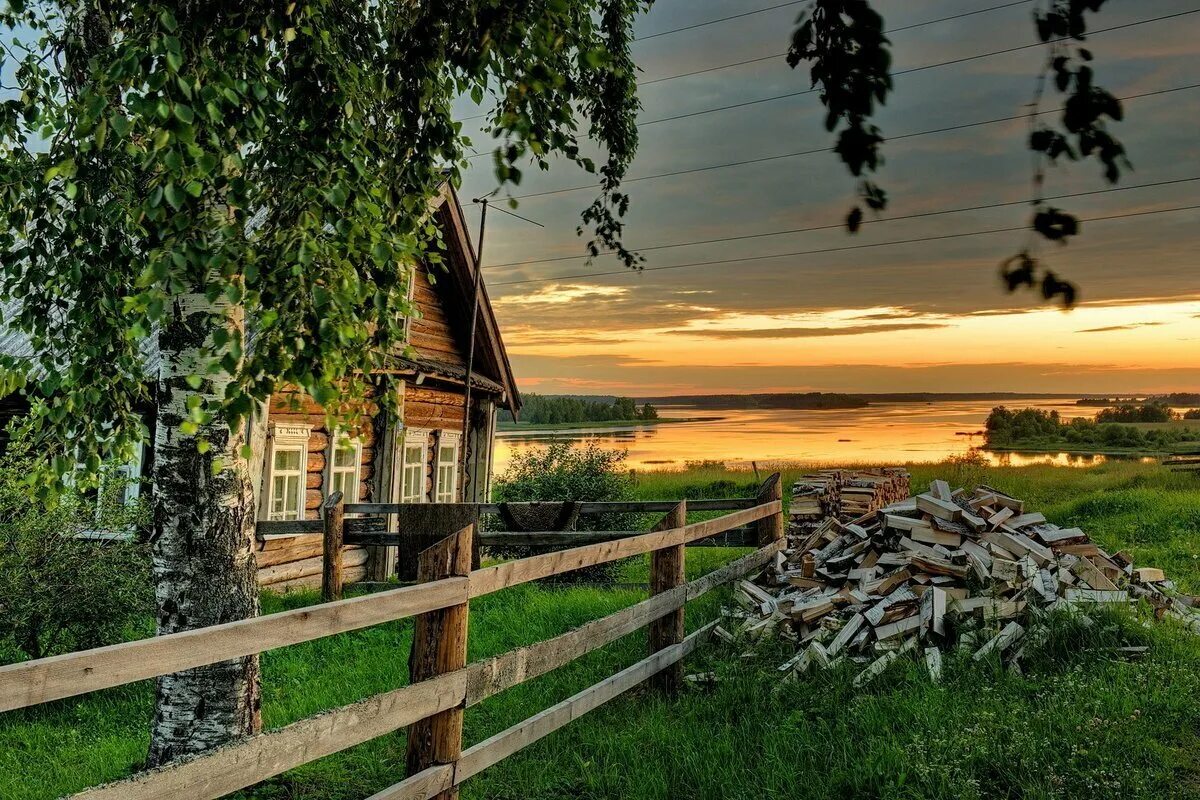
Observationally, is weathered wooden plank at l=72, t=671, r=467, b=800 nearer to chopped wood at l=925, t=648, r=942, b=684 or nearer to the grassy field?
the grassy field

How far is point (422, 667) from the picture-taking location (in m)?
4.26

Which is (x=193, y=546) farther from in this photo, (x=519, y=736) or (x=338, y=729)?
(x=338, y=729)

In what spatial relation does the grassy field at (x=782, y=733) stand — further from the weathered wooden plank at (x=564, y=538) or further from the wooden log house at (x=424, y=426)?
the wooden log house at (x=424, y=426)

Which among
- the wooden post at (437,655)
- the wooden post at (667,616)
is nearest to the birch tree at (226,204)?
the wooden post at (437,655)

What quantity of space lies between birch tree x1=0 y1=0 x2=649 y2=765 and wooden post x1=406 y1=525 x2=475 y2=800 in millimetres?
977

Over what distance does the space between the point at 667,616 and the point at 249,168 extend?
4.39 metres

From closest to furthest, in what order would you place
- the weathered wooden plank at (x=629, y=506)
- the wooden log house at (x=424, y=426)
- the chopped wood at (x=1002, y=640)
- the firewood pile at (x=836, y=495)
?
the chopped wood at (x=1002, y=640) < the weathered wooden plank at (x=629, y=506) < the firewood pile at (x=836, y=495) < the wooden log house at (x=424, y=426)

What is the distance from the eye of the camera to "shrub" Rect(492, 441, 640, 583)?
55.1ft

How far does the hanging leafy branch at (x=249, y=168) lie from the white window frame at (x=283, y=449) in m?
6.78

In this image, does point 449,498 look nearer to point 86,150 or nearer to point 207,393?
point 207,393

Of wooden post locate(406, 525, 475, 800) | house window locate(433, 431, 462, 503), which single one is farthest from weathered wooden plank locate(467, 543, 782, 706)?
house window locate(433, 431, 462, 503)

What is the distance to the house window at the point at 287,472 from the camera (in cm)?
1359

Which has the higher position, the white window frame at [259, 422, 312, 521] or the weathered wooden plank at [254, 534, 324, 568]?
the white window frame at [259, 422, 312, 521]

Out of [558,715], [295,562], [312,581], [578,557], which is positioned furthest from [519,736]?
[312,581]
